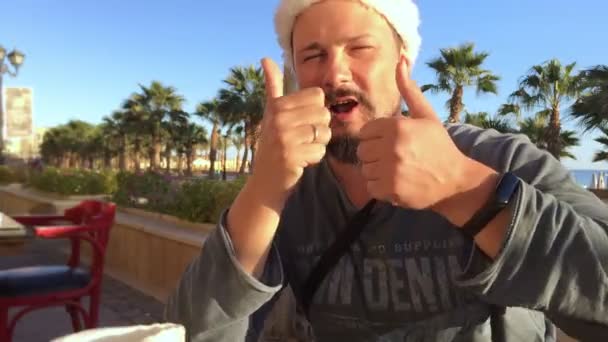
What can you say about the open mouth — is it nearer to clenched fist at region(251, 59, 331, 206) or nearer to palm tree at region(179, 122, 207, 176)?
clenched fist at region(251, 59, 331, 206)

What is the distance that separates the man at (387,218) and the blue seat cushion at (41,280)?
5.74 feet

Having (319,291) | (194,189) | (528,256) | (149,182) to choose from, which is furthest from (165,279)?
(528,256)

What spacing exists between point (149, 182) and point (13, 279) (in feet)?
20.0

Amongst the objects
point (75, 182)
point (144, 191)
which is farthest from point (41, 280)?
point (75, 182)

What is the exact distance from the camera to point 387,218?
120 centimetres

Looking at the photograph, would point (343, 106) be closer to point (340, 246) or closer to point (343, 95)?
point (343, 95)

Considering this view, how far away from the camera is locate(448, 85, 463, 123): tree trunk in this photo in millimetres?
20781

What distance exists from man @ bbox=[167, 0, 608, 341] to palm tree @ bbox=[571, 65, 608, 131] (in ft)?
59.1

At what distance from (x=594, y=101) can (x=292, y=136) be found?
18.7 m

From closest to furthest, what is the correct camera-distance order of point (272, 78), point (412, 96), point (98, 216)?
point (412, 96) → point (272, 78) → point (98, 216)

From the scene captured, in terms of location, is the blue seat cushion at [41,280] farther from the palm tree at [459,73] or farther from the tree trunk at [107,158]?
the tree trunk at [107,158]

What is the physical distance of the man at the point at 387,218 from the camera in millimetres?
796

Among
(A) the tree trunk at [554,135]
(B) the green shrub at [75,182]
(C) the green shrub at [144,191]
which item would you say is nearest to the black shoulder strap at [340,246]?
(C) the green shrub at [144,191]

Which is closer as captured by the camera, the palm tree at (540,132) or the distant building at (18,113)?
the distant building at (18,113)
